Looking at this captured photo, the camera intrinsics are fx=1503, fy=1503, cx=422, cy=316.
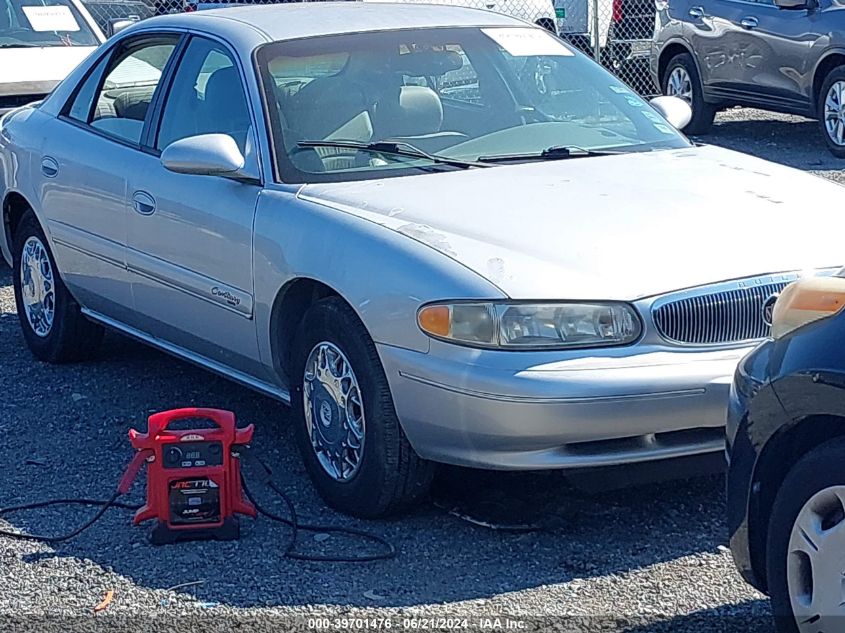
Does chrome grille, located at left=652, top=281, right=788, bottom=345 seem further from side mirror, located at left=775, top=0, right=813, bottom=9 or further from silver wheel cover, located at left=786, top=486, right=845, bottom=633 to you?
side mirror, located at left=775, top=0, right=813, bottom=9

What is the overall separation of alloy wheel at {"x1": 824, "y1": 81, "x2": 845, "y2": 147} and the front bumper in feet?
27.6

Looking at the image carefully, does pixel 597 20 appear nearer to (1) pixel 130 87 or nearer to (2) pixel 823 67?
(2) pixel 823 67

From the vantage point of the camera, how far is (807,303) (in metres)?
3.53

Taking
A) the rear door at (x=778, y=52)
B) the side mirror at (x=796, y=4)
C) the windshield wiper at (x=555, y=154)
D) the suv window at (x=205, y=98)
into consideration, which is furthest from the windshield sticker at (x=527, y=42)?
the side mirror at (x=796, y=4)

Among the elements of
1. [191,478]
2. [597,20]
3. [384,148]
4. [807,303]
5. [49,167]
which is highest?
[807,303]

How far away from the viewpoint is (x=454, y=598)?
4.28m

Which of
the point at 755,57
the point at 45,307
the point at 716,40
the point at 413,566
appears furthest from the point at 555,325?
the point at 716,40

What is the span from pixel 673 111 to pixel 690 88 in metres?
8.31

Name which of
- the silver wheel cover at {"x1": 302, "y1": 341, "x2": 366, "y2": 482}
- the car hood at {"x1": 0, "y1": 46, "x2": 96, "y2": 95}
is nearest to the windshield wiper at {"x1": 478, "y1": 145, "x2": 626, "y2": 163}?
the silver wheel cover at {"x1": 302, "y1": 341, "x2": 366, "y2": 482}

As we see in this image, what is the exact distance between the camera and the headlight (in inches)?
171

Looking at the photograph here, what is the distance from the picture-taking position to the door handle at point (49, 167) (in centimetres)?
666

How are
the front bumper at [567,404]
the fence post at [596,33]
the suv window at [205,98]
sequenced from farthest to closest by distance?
the fence post at [596,33]
the suv window at [205,98]
the front bumper at [567,404]

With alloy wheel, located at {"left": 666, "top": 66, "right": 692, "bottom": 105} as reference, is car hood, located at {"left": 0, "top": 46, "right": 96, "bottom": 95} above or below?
above

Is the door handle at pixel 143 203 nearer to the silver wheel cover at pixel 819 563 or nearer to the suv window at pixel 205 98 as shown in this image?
the suv window at pixel 205 98
